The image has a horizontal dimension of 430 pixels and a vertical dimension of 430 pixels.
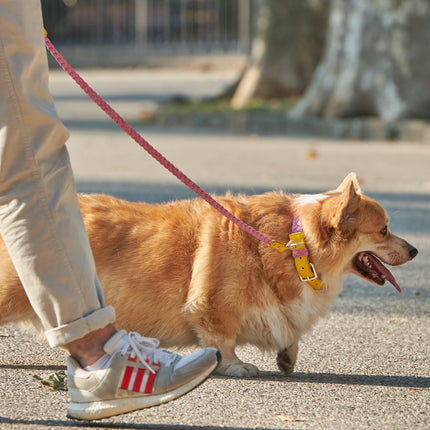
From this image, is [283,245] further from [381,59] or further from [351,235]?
[381,59]

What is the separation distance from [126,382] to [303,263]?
1.10 m

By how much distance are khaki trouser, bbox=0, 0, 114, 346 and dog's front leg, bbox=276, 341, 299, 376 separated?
3.72 ft

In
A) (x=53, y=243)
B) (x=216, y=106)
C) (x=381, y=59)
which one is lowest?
(x=216, y=106)

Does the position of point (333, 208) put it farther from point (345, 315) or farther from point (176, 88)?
point (176, 88)

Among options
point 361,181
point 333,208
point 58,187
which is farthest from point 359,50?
point 58,187

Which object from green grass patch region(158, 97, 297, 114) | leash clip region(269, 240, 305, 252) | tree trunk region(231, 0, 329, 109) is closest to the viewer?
leash clip region(269, 240, 305, 252)

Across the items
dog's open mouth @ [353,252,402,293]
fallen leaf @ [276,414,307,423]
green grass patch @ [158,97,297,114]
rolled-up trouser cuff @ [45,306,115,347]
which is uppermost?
rolled-up trouser cuff @ [45,306,115,347]

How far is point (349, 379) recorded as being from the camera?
11.5 feet

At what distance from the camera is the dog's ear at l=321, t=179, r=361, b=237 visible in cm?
346

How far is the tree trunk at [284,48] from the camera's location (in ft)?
47.3

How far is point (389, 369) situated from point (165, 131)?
878cm

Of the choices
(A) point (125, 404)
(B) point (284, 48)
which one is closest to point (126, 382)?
(A) point (125, 404)

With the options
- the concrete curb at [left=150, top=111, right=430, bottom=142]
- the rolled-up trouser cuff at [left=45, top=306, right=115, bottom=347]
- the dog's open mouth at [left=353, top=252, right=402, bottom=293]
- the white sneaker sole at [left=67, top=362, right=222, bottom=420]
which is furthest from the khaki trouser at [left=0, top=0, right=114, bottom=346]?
the concrete curb at [left=150, top=111, right=430, bottom=142]

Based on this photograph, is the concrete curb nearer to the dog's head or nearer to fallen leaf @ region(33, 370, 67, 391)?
the dog's head
